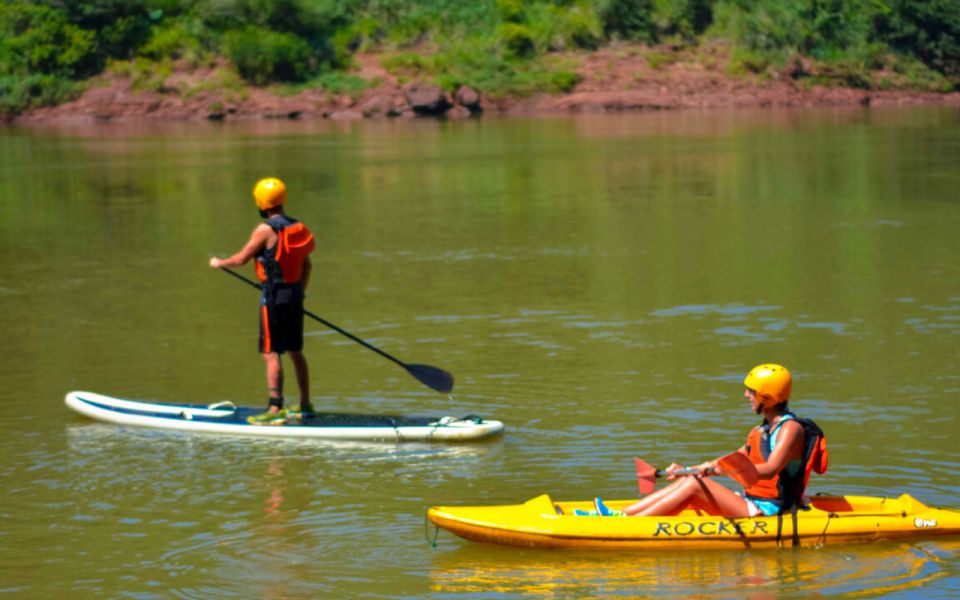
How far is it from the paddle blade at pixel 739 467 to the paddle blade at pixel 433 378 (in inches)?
138

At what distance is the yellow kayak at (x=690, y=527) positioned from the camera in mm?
7867

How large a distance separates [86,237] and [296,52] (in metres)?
38.5

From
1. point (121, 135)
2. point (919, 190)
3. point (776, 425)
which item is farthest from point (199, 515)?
point (121, 135)

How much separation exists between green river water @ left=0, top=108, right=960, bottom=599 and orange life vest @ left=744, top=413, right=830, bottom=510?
0.30 m

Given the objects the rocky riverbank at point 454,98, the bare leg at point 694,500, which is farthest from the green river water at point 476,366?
the rocky riverbank at point 454,98

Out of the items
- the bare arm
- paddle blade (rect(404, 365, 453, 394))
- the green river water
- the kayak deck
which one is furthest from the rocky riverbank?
the bare arm

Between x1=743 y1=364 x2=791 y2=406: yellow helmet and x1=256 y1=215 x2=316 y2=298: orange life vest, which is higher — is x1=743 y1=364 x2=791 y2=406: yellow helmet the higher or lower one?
the lower one

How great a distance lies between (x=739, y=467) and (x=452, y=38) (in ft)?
182

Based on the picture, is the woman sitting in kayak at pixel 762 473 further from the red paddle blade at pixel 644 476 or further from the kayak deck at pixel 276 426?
the kayak deck at pixel 276 426

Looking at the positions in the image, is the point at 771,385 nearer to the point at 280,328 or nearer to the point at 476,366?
the point at 280,328

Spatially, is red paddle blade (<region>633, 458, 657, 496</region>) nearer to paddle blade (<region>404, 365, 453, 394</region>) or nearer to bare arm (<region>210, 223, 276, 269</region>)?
paddle blade (<region>404, 365, 453, 394</region>)

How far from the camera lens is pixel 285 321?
Result: 10.7 meters

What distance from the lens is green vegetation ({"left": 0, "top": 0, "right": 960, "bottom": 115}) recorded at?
59.3m

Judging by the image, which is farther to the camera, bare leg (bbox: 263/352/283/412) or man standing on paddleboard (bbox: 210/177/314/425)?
bare leg (bbox: 263/352/283/412)
